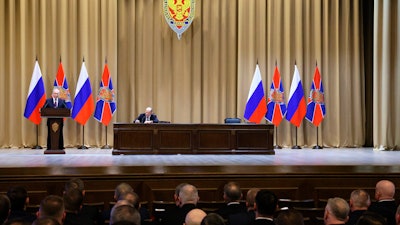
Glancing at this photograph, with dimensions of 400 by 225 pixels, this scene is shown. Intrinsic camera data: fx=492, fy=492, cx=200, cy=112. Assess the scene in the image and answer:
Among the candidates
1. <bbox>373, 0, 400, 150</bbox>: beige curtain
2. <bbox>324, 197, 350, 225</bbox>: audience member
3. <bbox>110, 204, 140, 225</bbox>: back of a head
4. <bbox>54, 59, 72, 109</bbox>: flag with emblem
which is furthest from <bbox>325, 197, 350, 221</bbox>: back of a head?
<bbox>373, 0, 400, 150</bbox>: beige curtain

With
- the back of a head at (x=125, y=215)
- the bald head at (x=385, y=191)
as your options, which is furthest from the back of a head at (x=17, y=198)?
the bald head at (x=385, y=191)

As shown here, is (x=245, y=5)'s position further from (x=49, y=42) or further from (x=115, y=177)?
(x=115, y=177)

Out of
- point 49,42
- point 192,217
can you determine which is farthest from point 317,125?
point 192,217

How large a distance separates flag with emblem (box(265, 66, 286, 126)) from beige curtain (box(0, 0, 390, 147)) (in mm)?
635

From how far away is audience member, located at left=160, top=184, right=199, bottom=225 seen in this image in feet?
12.5

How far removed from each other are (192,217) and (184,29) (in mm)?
11797

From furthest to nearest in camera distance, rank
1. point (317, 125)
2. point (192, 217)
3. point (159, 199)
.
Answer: point (317, 125)
point (159, 199)
point (192, 217)

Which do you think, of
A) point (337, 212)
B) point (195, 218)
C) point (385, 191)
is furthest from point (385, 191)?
point (195, 218)

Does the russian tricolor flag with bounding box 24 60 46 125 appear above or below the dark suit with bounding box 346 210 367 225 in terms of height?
above

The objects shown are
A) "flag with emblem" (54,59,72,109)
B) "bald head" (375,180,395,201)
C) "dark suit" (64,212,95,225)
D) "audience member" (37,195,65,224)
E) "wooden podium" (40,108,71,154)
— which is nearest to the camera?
"audience member" (37,195,65,224)

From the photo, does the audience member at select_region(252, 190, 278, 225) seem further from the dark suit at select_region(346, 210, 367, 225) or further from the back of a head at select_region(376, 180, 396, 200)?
the back of a head at select_region(376, 180, 396, 200)

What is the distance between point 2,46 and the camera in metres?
13.6

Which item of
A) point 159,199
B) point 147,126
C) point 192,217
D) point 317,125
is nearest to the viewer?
point 192,217

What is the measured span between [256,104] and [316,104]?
192 centimetres
